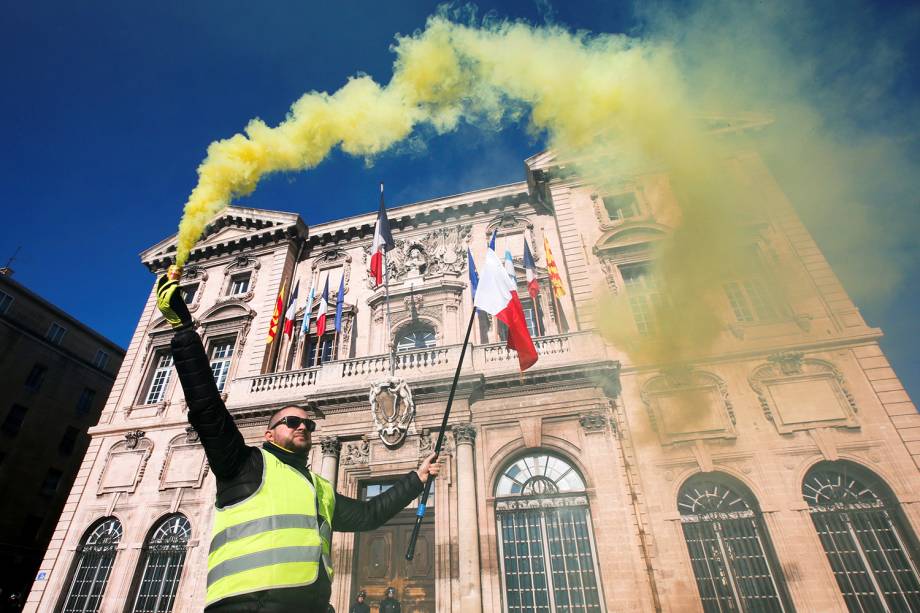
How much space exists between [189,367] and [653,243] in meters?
14.5

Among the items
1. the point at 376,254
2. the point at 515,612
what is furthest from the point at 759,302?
the point at 376,254

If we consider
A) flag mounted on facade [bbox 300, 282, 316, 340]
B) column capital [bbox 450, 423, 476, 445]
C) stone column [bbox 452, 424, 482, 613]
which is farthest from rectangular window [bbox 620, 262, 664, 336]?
flag mounted on facade [bbox 300, 282, 316, 340]

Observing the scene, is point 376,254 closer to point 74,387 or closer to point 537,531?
point 537,531

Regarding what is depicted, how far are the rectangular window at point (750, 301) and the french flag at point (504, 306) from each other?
7581mm

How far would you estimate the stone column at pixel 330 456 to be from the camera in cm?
1278

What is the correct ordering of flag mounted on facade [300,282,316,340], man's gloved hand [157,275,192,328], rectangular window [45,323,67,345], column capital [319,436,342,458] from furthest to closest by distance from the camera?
rectangular window [45,323,67,345]
flag mounted on facade [300,282,316,340]
column capital [319,436,342,458]
man's gloved hand [157,275,192,328]

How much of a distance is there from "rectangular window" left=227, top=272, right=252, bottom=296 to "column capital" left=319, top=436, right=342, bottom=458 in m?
9.16

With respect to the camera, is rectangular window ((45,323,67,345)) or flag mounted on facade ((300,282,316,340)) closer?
flag mounted on facade ((300,282,316,340))

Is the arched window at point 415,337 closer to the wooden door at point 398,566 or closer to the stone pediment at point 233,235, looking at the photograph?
the wooden door at point 398,566

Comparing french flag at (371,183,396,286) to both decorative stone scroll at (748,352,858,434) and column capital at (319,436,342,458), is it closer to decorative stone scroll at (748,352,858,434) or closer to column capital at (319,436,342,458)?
column capital at (319,436,342,458)

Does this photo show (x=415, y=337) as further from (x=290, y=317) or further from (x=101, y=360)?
(x=101, y=360)

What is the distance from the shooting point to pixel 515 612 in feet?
34.5

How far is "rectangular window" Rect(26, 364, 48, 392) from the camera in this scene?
2397 cm

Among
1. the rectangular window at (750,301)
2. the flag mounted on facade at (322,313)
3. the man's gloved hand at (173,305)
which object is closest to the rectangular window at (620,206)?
the rectangular window at (750,301)
